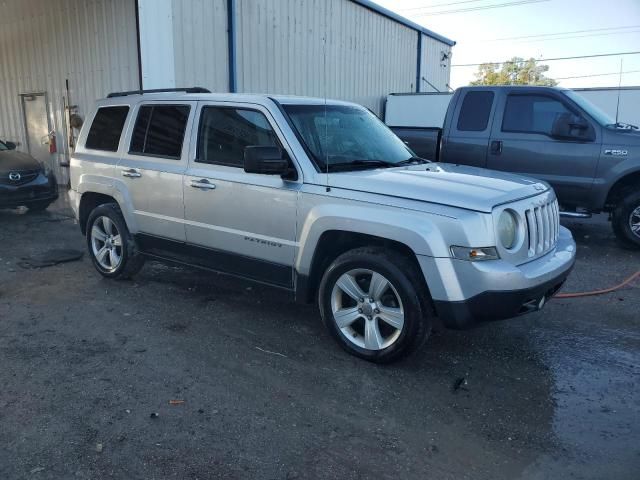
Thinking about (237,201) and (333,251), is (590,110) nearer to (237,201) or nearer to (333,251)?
(333,251)

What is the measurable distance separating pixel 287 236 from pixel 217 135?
1180 mm

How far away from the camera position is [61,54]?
12000mm

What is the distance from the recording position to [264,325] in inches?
189

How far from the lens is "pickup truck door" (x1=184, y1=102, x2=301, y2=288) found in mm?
4340

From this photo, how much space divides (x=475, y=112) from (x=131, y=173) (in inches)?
199

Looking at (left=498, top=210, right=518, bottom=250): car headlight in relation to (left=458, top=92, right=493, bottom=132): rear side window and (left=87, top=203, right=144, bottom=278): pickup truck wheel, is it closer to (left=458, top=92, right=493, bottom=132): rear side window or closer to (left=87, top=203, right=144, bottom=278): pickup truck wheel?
(left=87, top=203, right=144, bottom=278): pickup truck wheel

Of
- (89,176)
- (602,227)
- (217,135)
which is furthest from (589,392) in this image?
(602,227)

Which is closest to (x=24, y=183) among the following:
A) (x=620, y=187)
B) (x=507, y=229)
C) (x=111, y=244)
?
(x=111, y=244)

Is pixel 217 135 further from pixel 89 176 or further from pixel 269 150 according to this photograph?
pixel 89 176

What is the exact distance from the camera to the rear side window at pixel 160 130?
505 cm

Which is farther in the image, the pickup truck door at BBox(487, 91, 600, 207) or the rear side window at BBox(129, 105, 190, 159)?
the pickup truck door at BBox(487, 91, 600, 207)

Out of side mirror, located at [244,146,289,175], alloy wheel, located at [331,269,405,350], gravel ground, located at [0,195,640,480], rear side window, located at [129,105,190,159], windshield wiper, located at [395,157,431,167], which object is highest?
rear side window, located at [129,105,190,159]

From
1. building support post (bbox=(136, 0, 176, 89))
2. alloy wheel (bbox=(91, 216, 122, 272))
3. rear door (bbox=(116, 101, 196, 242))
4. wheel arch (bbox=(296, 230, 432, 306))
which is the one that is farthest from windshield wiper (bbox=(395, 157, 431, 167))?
building support post (bbox=(136, 0, 176, 89))

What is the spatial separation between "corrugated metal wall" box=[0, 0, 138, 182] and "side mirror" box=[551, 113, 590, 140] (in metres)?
7.50
